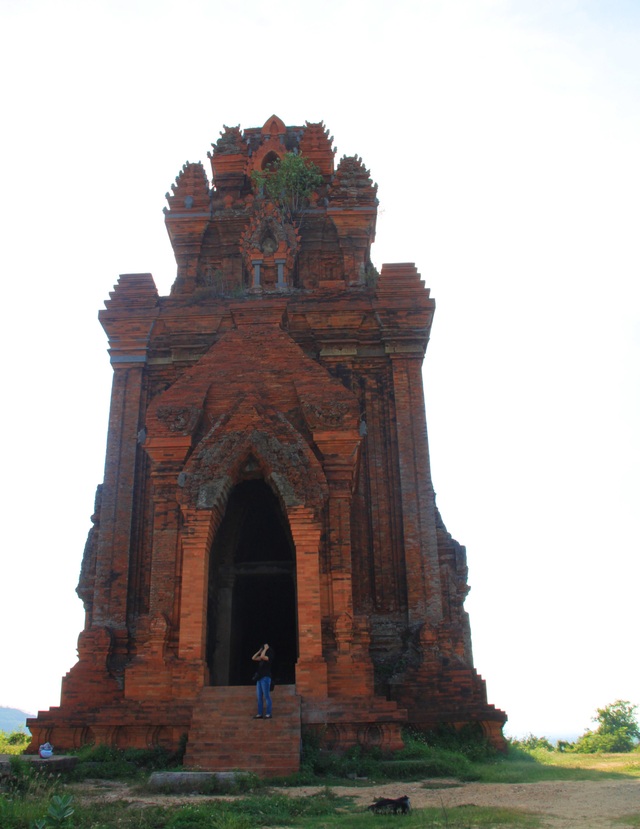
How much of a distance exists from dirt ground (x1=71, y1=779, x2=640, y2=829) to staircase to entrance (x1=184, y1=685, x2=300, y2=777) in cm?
106

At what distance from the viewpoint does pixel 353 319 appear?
16391 mm

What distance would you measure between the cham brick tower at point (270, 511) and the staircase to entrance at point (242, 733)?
0.03 metres

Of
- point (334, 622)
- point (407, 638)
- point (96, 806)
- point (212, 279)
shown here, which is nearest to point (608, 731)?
point (407, 638)

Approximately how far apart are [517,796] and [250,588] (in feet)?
28.8

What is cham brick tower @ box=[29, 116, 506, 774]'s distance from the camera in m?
11.4

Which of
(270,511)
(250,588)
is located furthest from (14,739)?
(270,511)

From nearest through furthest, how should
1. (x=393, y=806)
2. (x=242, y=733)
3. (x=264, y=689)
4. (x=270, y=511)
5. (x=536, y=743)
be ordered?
1. (x=393, y=806)
2. (x=242, y=733)
3. (x=264, y=689)
4. (x=270, y=511)
5. (x=536, y=743)

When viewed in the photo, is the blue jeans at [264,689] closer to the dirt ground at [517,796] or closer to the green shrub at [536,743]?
the dirt ground at [517,796]

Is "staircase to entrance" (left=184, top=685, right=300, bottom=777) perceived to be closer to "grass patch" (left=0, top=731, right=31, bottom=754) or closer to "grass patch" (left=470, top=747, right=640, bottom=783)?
"grass patch" (left=470, top=747, right=640, bottom=783)

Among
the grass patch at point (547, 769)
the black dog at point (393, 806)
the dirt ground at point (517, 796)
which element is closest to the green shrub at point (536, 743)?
the grass patch at point (547, 769)

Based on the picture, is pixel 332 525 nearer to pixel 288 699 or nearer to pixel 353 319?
pixel 288 699

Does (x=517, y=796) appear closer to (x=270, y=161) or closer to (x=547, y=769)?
(x=547, y=769)

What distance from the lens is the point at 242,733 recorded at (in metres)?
10.3

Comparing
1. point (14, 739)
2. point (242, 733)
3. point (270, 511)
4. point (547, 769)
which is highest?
point (270, 511)
